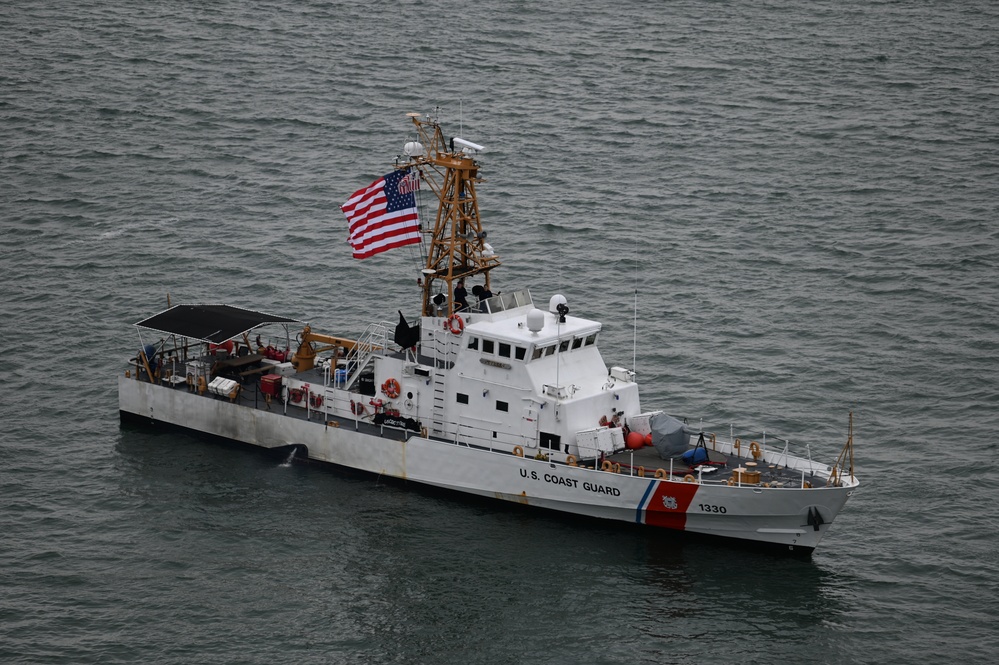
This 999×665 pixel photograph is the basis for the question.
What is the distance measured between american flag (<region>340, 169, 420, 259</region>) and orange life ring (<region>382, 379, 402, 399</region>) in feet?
15.7

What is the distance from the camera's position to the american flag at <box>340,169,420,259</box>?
54.0 m

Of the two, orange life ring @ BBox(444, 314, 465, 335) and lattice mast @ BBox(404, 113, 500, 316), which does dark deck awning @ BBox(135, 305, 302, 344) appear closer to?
lattice mast @ BBox(404, 113, 500, 316)

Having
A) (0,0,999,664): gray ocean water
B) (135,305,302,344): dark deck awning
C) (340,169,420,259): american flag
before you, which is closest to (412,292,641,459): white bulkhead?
(0,0,999,664): gray ocean water

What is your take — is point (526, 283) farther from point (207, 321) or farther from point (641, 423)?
point (641, 423)

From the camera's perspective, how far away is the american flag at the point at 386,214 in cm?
5403

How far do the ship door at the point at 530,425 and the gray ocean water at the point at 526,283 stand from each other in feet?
8.29

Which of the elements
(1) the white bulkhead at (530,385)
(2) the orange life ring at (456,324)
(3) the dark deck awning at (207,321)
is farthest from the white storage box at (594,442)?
(3) the dark deck awning at (207,321)

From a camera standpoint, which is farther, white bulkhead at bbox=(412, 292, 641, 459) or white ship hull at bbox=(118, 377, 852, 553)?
white bulkhead at bbox=(412, 292, 641, 459)

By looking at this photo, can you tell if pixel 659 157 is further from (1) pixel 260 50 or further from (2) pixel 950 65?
(1) pixel 260 50

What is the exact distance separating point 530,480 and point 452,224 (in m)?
9.78

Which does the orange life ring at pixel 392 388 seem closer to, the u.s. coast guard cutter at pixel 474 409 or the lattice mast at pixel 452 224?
the u.s. coast guard cutter at pixel 474 409

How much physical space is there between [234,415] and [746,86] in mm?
45386

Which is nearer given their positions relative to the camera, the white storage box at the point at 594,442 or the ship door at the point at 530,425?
the white storage box at the point at 594,442

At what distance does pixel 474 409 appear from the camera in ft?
174
